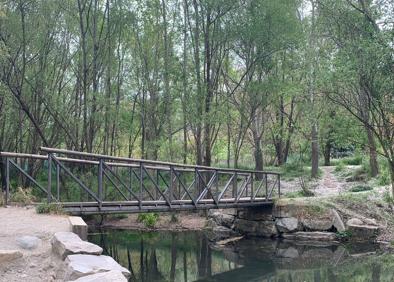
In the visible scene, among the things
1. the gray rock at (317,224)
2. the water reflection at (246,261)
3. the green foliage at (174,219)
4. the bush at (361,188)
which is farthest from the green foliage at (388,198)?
the green foliage at (174,219)

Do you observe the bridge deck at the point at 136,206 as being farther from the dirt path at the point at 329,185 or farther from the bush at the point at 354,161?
the bush at the point at 354,161

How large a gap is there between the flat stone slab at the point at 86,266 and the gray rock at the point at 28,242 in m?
0.94

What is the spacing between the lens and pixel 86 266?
4535 millimetres

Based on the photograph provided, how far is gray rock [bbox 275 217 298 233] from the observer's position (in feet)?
49.2

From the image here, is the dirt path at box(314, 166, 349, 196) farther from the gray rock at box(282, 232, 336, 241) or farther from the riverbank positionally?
the riverbank

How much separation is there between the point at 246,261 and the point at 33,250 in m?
7.40

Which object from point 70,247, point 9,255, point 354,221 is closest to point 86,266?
point 70,247

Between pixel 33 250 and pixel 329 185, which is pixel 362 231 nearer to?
pixel 329 185

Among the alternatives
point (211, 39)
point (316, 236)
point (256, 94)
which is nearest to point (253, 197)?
point (316, 236)

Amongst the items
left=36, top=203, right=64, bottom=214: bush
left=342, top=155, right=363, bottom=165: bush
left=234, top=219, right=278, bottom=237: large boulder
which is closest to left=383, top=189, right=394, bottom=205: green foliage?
left=234, top=219, right=278, bottom=237: large boulder

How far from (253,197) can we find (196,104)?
4.93 metres

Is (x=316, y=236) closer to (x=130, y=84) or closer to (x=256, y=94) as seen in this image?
(x=256, y=94)

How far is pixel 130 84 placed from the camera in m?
22.8

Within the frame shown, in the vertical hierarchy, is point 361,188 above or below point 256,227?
above
